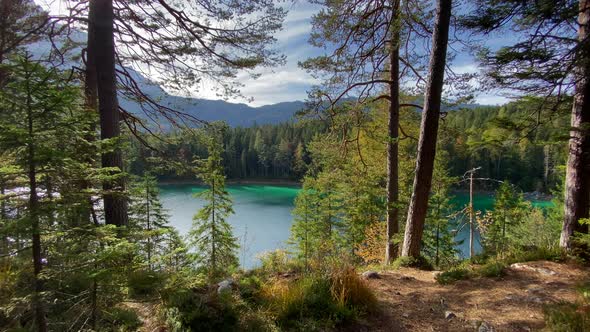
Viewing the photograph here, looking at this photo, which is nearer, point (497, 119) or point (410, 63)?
point (497, 119)

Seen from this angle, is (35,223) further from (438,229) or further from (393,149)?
(438,229)

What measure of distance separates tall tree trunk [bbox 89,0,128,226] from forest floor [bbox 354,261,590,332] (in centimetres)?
329

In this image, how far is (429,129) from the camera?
14.0 feet

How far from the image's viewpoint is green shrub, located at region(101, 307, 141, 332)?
91.3 inches

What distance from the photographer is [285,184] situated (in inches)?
2206

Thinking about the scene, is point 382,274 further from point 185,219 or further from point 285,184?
point 285,184

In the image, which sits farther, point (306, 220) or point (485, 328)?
point (306, 220)

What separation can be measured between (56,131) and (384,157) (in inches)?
353

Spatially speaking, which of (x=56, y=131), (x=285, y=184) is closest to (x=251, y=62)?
(x=56, y=131)

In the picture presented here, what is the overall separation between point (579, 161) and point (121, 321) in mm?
5764

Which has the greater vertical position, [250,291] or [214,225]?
[250,291]

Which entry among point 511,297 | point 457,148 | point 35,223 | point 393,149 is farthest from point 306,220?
point 35,223

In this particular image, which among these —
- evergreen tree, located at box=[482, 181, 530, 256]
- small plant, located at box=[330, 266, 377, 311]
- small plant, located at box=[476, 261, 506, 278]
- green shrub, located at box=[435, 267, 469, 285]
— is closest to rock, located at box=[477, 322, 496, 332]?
small plant, located at box=[330, 266, 377, 311]

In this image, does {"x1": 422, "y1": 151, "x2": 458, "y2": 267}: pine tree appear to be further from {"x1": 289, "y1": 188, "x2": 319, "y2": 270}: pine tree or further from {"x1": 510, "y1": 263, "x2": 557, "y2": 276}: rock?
{"x1": 510, "y1": 263, "x2": 557, "y2": 276}: rock
